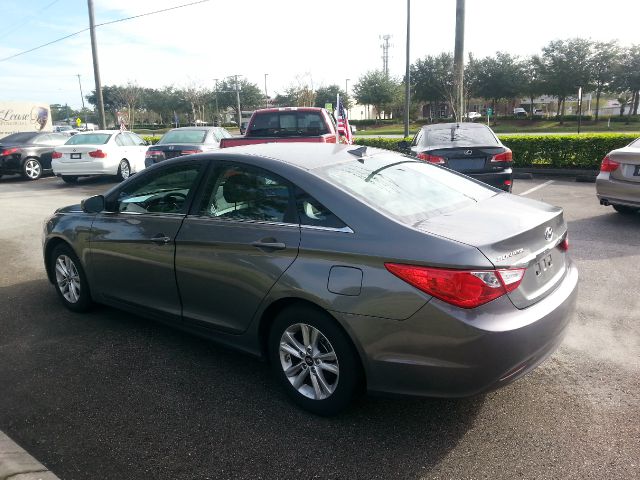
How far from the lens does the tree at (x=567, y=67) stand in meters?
46.6

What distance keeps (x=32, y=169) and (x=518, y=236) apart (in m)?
17.6

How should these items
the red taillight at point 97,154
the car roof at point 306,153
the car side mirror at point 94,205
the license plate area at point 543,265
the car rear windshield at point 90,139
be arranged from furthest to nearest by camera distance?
the car rear windshield at point 90,139 < the red taillight at point 97,154 < the car side mirror at point 94,205 < the car roof at point 306,153 < the license plate area at point 543,265

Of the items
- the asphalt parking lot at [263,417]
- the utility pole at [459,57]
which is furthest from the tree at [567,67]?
the asphalt parking lot at [263,417]

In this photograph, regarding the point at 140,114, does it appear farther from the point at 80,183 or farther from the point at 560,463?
the point at 560,463

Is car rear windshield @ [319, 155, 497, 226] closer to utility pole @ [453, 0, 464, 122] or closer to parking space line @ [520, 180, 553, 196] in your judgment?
A: parking space line @ [520, 180, 553, 196]

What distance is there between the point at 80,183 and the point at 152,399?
14.0m

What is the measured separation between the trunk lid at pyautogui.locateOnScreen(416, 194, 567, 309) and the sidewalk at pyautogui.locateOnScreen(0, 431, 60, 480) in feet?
7.40

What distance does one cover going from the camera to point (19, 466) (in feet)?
8.50

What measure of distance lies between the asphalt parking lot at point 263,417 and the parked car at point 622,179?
3594 mm

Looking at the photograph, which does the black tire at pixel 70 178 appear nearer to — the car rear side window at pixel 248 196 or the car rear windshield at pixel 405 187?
the car rear side window at pixel 248 196

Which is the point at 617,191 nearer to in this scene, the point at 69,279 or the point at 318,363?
the point at 318,363

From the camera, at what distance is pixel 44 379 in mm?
3598

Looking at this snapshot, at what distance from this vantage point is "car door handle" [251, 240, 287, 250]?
10.0ft

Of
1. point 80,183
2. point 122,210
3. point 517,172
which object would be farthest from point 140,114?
point 122,210
